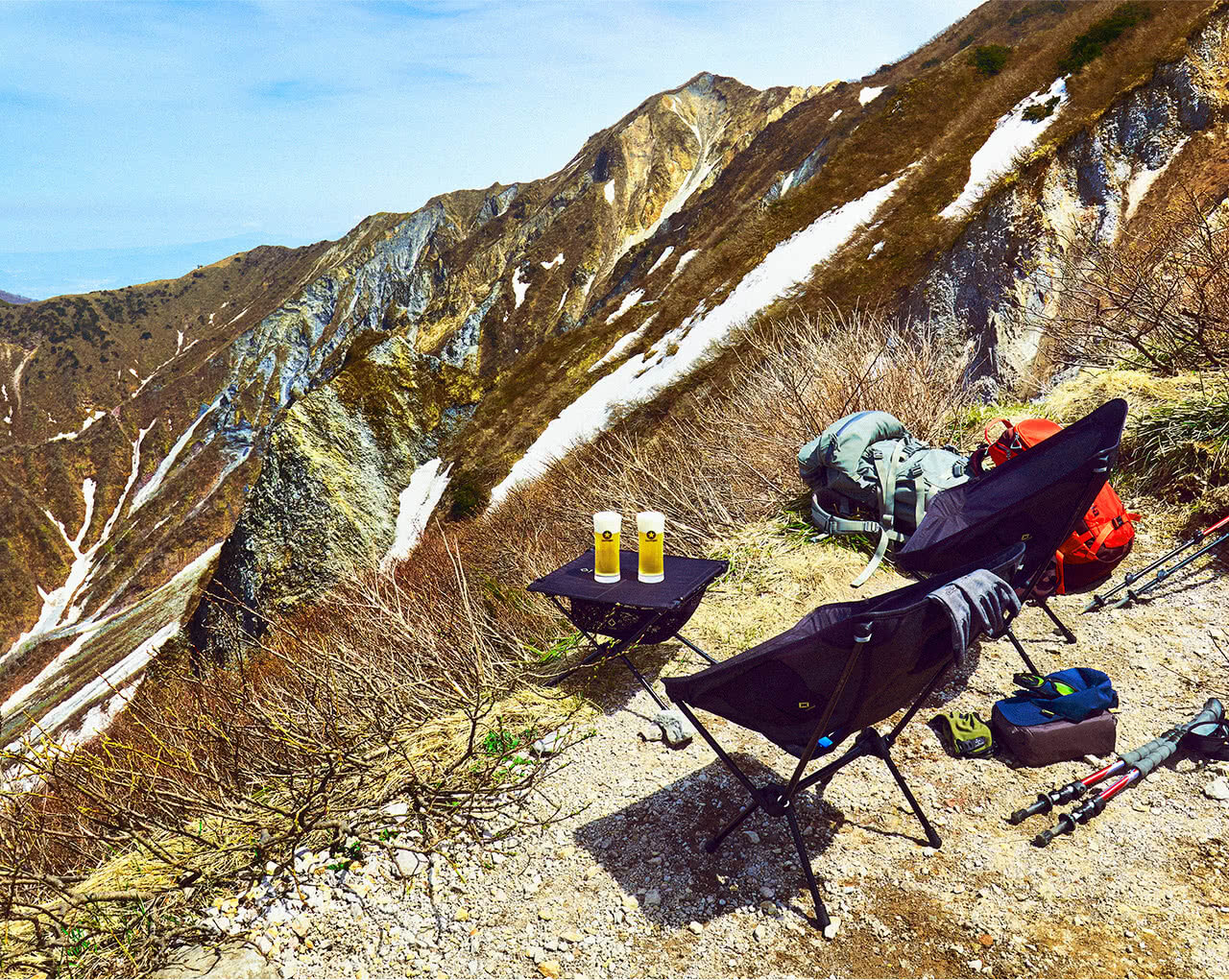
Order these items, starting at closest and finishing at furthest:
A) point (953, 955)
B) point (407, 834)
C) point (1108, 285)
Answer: point (953, 955), point (407, 834), point (1108, 285)

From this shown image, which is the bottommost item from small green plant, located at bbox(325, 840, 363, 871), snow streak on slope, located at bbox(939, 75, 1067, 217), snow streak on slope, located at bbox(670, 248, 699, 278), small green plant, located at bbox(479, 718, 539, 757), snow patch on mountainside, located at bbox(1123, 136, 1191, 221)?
small green plant, located at bbox(479, 718, 539, 757)

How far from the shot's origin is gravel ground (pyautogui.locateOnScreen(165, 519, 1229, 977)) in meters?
2.51

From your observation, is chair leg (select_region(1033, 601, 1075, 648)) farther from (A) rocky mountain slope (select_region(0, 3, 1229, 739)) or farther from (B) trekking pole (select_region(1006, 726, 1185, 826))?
(A) rocky mountain slope (select_region(0, 3, 1229, 739))

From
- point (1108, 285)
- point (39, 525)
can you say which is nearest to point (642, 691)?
point (1108, 285)

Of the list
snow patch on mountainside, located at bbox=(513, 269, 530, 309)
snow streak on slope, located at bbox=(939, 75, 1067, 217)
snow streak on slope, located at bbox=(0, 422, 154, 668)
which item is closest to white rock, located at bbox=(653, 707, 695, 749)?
snow streak on slope, located at bbox=(939, 75, 1067, 217)

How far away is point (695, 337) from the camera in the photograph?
69.2 ft

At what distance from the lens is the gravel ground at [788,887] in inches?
98.7

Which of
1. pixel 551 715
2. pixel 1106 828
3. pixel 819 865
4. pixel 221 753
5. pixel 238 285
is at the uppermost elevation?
pixel 238 285

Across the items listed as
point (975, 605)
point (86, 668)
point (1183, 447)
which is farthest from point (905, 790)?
point (86, 668)

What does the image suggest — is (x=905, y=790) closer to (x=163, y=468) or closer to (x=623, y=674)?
(x=623, y=674)

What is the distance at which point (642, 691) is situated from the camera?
4.50 metres

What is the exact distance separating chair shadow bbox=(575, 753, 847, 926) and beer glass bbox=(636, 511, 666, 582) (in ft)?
3.69

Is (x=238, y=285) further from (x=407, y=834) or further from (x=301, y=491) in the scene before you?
(x=407, y=834)

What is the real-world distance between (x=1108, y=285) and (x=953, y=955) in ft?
22.9
